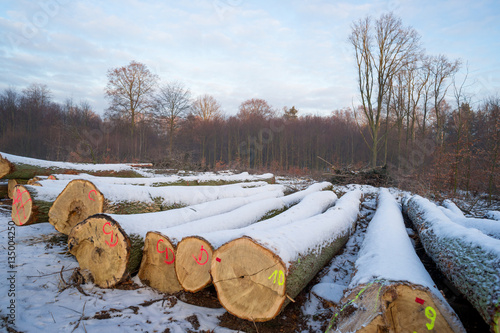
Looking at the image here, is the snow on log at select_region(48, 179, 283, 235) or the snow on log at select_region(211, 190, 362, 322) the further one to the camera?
the snow on log at select_region(48, 179, 283, 235)

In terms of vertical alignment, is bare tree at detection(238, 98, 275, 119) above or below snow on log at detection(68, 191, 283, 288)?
above

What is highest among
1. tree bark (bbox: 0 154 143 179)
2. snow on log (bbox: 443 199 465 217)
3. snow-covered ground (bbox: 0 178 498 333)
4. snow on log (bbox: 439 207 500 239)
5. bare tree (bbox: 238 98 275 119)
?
bare tree (bbox: 238 98 275 119)

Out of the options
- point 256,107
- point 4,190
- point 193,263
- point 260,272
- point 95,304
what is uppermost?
point 256,107

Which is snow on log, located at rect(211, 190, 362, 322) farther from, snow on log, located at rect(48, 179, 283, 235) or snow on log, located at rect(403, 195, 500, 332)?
snow on log, located at rect(48, 179, 283, 235)

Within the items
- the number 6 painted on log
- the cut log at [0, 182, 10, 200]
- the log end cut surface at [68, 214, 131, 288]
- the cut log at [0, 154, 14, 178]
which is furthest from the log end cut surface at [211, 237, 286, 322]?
the cut log at [0, 182, 10, 200]

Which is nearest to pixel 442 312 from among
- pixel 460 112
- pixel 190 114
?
pixel 460 112

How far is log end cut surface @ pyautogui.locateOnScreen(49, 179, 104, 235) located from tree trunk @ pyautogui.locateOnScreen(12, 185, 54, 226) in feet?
1.18

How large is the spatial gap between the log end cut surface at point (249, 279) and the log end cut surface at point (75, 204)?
7.24ft

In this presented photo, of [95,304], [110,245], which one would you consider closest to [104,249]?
[110,245]

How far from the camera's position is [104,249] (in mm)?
2811

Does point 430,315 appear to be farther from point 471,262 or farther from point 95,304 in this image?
point 95,304

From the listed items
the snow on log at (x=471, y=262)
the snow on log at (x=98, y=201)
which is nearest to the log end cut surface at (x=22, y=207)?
the snow on log at (x=98, y=201)

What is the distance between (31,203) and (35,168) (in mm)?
3353

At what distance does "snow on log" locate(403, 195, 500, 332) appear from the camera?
172cm
